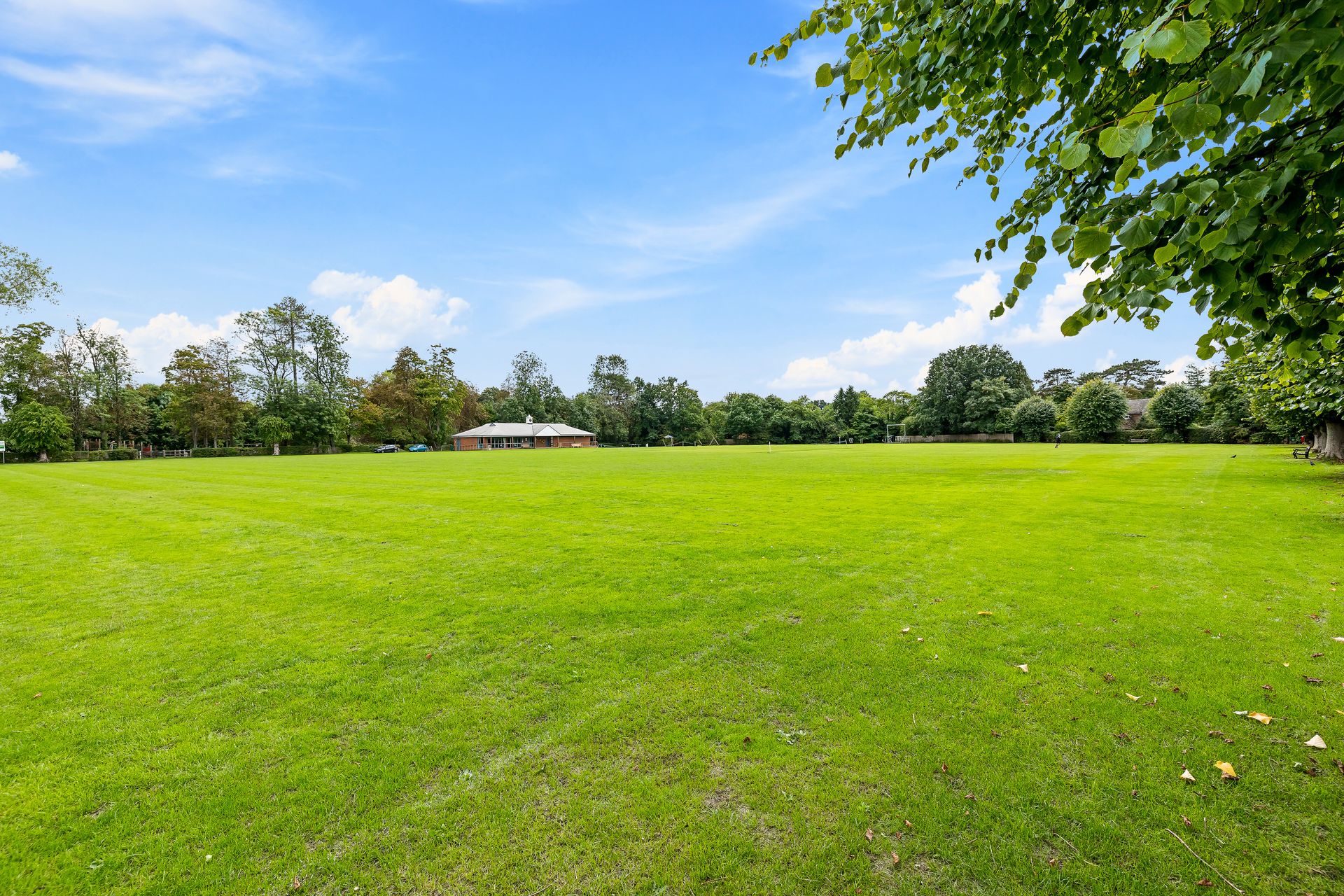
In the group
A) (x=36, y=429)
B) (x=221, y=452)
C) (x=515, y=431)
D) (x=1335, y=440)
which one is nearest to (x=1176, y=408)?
(x=1335, y=440)

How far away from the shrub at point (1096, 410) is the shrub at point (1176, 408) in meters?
4.40

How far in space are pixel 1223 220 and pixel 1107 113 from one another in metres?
2.38

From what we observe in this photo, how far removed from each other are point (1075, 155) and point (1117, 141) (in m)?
0.26

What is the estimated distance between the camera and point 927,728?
3707 mm

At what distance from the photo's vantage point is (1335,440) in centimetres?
2383

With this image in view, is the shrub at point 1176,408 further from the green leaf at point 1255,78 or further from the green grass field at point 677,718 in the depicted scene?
the green leaf at point 1255,78

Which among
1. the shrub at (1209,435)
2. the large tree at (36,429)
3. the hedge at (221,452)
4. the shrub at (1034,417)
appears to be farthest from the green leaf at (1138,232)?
the shrub at (1034,417)

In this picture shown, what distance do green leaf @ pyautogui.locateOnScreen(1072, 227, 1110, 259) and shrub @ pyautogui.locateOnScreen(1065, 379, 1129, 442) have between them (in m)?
90.4

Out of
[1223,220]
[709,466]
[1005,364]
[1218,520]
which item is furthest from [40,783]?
[1005,364]

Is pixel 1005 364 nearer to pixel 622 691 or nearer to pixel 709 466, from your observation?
pixel 709 466

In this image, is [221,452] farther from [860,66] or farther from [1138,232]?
[1138,232]

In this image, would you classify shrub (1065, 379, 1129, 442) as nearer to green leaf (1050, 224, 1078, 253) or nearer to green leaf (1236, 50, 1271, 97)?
green leaf (1050, 224, 1078, 253)

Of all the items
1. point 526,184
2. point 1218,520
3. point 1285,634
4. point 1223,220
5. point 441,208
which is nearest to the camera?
point 1223,220

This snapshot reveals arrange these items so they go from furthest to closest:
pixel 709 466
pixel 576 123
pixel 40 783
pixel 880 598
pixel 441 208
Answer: pixel 441 208 < pixel 576 123 < pixel 709 466 < pixel 880 598 < pixel 40 783
